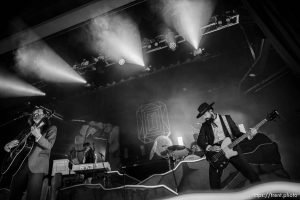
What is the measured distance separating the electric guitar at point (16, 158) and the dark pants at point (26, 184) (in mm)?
163

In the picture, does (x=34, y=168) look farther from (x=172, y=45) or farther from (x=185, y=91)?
(x=185, y=91)

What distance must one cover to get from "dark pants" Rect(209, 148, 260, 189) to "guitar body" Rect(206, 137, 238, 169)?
7 cm

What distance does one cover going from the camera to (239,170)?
3246mm

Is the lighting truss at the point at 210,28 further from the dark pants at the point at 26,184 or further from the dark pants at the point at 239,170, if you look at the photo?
the dark pants at the point at 26,184

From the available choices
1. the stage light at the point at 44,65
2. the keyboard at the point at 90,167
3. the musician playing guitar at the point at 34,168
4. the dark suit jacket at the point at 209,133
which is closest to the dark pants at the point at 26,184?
the musician playing guitar at the point at 34,168

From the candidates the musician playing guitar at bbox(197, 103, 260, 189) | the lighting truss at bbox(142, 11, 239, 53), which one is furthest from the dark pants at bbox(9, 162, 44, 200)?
the lighting truss at bbox(142, 11, 239, 53)

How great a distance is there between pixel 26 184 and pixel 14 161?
473mm

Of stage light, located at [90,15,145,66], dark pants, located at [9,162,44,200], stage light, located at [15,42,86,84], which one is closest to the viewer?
dark pants, located at [9,162,44,200]

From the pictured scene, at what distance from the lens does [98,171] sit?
479cm

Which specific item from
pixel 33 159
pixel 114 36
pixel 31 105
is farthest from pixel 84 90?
pixel 33 159

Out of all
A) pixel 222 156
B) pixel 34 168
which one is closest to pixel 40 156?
pixel 34 168

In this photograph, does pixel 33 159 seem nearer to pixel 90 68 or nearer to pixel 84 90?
pixel 90 68

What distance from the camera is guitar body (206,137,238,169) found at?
11.2 feet

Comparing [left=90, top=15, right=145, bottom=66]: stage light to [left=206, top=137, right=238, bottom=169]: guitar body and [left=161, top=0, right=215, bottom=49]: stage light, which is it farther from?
[left=206, top=137, right=238, bottom=169]: guitar body
